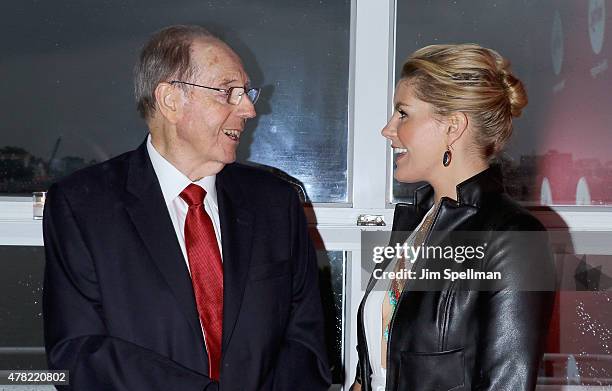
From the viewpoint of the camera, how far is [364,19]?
2.48m

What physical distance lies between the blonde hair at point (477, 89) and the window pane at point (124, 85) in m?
0.81

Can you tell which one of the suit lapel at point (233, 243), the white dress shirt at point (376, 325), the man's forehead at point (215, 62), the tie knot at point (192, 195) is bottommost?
the white dress shirt at point (376, 325)

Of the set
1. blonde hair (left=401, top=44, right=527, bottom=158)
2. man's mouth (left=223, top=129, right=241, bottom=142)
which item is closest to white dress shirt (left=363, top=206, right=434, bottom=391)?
blonde hair (left=401, top=44, right=527, bottom=158)

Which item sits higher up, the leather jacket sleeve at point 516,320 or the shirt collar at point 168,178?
the shirt collar at point 168,178

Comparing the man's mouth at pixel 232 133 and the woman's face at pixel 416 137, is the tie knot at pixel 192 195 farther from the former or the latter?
the woman's face at pixel 416 137

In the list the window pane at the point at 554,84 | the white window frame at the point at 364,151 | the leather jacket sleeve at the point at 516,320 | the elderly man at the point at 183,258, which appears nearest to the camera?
the leather jacket sleeve at the point at 516,320

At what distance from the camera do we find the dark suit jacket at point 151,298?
5.24ft

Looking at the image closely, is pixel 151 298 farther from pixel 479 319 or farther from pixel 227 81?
pixel 479 319

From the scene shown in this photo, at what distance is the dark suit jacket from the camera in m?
1.60

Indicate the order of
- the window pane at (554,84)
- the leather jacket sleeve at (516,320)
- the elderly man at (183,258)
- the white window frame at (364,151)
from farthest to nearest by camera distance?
the window pane at (554,84), the white window frame at (364,151), the elderly man at (183,258), the leather jacket sleeve at (516,320)

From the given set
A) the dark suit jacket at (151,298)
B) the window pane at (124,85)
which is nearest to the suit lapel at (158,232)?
the dark suit jacket at (151,298)

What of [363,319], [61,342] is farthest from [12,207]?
[363,319]

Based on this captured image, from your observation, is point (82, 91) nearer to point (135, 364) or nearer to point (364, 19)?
point (364, 19)

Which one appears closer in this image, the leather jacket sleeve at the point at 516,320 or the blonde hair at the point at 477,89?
the leather jacket sleeve at the point at 516,320
